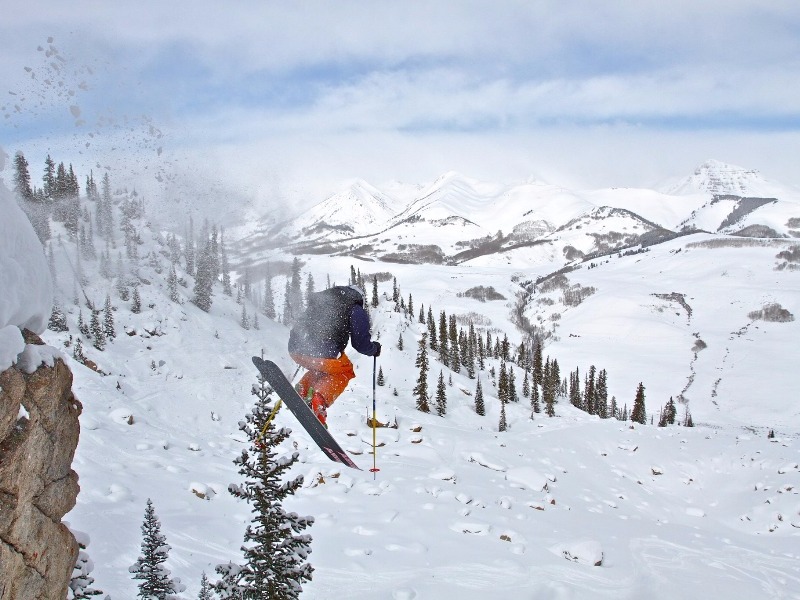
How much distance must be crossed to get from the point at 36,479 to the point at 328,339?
4637 millimetres

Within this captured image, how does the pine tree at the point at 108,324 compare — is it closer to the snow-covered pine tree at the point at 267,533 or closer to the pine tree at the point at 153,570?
the pine tree at the point at 153,570

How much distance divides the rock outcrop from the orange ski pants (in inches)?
149

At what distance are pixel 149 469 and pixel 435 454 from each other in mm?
19251

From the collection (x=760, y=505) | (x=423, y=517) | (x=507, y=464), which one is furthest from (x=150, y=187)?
(x=760, y=505)

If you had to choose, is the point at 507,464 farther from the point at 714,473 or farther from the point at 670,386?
the point at 670,386

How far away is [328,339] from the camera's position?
29.3ft

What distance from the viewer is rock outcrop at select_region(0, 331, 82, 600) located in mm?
4887

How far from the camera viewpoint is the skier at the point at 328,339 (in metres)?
8.84

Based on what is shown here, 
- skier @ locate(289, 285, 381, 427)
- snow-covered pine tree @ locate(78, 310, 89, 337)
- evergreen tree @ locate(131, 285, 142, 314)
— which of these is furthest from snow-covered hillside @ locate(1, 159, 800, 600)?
skier @ locate(289, 285, 381, 427)

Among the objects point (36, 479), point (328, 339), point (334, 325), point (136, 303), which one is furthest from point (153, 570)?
point (136, 303)

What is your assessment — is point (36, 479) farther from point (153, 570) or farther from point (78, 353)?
point (78, 353)

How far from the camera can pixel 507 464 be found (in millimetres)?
35844

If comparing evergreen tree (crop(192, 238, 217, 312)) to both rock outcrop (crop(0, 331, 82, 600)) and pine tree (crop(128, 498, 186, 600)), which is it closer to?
pine tree (crop(128, 498, 186, 600))

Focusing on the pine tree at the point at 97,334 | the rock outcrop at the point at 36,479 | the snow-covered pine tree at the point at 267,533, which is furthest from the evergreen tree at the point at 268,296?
the pine tree at the point at 97,334
